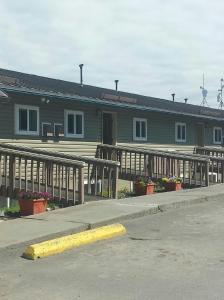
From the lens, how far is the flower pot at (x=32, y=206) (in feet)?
38.8

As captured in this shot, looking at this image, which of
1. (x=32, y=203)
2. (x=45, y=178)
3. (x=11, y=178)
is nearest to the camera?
(x=32, y=203)

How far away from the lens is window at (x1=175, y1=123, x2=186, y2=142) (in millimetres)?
24862

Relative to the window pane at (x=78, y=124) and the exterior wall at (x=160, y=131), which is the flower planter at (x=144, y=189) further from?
the exterior wall at (x=160, y=131)

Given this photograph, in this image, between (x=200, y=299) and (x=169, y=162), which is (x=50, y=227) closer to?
(x=200, y=299)

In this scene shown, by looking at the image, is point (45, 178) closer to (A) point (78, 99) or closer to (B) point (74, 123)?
(A) point (78, 99)

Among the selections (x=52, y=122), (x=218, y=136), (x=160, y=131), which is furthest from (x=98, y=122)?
(x=218, y=136)

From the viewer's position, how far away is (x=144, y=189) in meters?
16.0

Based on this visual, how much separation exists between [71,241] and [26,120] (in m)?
8.88

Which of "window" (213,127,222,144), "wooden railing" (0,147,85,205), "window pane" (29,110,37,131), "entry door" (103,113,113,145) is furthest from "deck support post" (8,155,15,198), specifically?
"window" (213,127,222,144)

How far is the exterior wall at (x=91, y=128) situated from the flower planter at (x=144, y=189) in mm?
3216

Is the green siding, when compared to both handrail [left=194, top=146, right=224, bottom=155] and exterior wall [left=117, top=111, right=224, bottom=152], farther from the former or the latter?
handrail [left=194, top=146, right=224, bottom=155]

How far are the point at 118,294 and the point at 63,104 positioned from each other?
12.7m

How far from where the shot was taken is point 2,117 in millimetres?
16078

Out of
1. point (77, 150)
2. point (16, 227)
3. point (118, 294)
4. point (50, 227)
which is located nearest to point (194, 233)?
point (50, 227)
